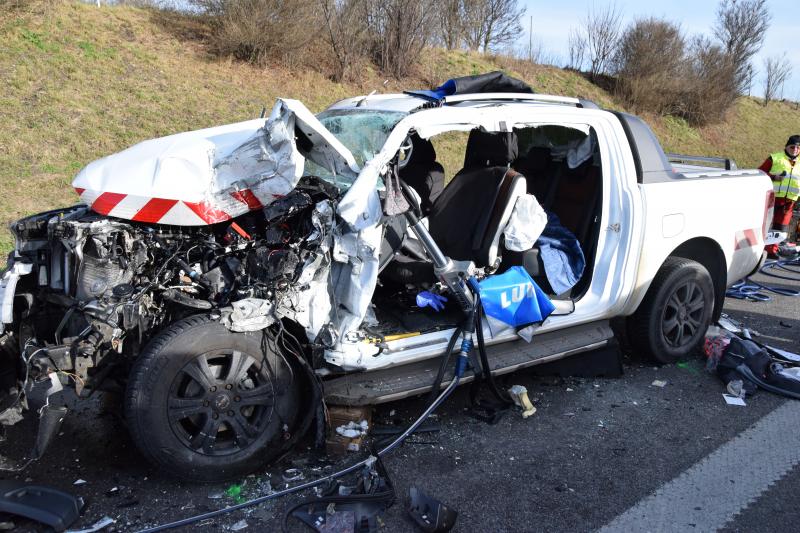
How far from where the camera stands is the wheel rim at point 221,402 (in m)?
2.92

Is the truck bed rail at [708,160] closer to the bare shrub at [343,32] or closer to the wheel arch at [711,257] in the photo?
the wheel arch at [711,257]

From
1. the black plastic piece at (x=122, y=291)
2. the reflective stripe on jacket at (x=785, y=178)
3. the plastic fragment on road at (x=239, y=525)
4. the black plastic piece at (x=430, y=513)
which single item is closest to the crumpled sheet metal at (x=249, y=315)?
the black plastic piece at (x=122, y=291)

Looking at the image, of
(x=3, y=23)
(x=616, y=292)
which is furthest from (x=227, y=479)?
(x=3, y=23)

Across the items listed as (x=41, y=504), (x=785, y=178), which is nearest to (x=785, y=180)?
(x=785, y=178)

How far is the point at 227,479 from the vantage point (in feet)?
9.94

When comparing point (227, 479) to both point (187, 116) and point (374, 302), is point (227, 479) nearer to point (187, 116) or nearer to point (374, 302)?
point (374, 302)

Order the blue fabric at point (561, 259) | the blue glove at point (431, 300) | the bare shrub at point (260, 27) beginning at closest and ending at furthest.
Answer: the blue glove at point (431, 300) → the blue fabric at point (561, 259) → the bare shrub at point (260, 27)

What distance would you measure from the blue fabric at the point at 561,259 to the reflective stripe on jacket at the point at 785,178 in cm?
613

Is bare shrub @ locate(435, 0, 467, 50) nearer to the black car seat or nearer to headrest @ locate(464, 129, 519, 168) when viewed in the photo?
headrest @ locate(464, 129, 519, 168)

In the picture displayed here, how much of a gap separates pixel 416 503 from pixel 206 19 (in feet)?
45.7

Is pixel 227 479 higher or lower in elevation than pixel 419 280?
lower

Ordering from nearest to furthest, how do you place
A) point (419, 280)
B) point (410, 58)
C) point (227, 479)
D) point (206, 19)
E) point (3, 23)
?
point (227, 479) < point (419, 280) < point (3, 23) < point (206, 19) < point (410, 58)

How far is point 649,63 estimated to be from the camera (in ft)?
78.4

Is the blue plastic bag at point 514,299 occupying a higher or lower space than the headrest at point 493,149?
lower
